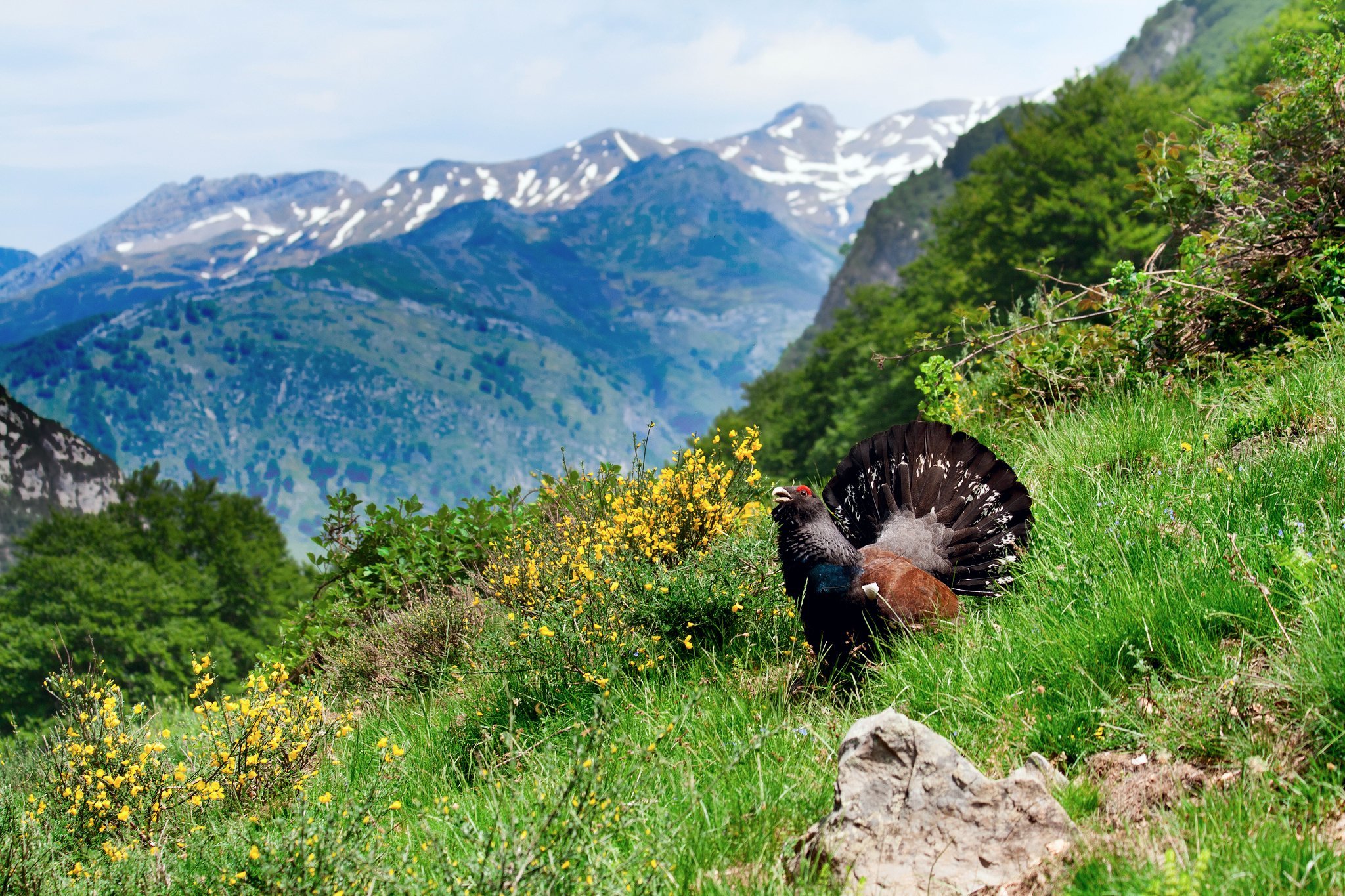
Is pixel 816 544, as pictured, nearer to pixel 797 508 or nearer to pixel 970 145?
pixel 797 508

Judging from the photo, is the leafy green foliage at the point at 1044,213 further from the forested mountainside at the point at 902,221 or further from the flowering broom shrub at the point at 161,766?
the forested mountainside at the point at 902,221

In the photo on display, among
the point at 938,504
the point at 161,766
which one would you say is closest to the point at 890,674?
the point at 938,504

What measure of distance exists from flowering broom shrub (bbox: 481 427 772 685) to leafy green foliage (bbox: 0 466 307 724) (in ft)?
94.5

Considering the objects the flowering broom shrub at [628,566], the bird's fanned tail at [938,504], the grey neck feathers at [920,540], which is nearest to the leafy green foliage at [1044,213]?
the flowering broom shrub at [628,566]

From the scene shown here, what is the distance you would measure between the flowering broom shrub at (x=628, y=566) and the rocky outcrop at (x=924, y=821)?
1.31 metres

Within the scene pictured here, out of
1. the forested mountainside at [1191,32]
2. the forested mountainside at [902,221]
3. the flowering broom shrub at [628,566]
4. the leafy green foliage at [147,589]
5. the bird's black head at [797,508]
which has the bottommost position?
the leafy green foliage at [147,589]

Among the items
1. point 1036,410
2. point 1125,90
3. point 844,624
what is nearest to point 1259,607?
point 844,624

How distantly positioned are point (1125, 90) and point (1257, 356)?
3149 cm

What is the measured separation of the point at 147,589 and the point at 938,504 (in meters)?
38.9

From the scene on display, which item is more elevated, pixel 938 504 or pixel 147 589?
pixel 938 504

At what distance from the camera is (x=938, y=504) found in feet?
14.2

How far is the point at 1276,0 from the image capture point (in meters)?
70.0

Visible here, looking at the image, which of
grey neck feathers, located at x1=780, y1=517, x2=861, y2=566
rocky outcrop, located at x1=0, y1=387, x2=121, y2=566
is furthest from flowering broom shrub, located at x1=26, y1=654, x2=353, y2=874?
rocky outcrop, located at x1=0, y1=387, x2=121, y2=566

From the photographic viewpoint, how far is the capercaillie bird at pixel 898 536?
3.72m
